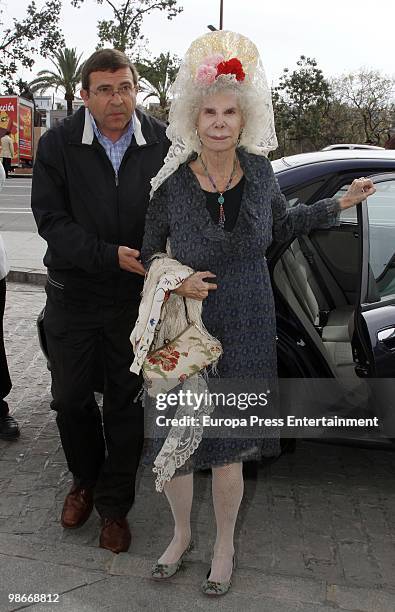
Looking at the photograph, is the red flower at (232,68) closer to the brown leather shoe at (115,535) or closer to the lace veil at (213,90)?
the lace veil at (213,90)

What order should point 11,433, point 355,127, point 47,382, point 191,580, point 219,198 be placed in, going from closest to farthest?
point 219,198 → point 191,580 → point 11,433 → point 47,382 → point 355,127

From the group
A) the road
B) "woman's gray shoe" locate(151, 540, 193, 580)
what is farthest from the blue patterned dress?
the road

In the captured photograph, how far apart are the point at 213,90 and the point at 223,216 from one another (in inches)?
16.5

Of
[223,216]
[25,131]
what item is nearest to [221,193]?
[223,216]

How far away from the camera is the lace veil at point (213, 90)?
8.22 feet

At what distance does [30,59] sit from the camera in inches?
1110

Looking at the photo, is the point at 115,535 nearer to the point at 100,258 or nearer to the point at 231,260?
the point at 100,258

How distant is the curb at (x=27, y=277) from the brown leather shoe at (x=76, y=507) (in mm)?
5383

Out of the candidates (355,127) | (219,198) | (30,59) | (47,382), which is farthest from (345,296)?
(355,127)

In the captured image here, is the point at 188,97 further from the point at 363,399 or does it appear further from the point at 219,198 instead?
the point at 363,399

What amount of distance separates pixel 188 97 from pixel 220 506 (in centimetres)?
144

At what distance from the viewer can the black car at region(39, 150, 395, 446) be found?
306cm

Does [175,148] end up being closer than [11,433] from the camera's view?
Yes

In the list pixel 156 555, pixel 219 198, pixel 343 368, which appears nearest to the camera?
pixel 219 198
